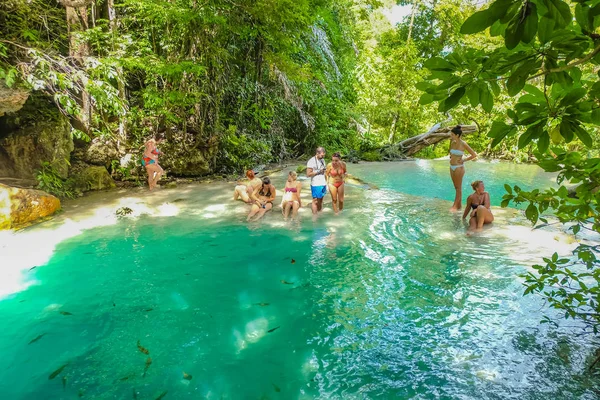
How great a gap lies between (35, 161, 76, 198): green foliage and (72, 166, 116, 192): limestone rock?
28cm

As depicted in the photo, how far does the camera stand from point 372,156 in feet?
56.6

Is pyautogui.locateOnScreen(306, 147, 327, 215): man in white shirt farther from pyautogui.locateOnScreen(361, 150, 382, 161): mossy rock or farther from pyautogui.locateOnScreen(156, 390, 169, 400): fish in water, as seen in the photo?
pyautogui.locateOnScreen(361, 150, 382, 161): mossy rock

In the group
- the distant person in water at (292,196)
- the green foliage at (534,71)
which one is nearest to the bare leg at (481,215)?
the distant person in water at (292,196)

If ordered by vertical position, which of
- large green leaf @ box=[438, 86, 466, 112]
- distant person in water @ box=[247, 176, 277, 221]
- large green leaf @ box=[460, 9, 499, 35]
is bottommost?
distant person in water @ box=[247, 176, 277, 221]

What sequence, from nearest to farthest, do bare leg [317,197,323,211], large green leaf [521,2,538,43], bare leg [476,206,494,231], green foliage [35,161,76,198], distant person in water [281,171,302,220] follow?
large green leaf [521,2,538,43] → bare leg [476,206,494,231] → distant person in water [281,171,302,220] → bare leg [317,197,323,211] → green foliage [35,161,76,198]

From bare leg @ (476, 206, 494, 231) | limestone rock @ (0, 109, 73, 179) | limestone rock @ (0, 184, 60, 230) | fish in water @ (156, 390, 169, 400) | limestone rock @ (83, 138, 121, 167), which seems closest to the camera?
fish in water @ (156, 390, 169, 400)

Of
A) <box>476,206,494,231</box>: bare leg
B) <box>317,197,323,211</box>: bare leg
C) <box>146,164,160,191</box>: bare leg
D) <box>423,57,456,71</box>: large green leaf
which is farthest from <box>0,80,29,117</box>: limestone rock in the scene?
<box>476,206,494,231</box>: bare leg

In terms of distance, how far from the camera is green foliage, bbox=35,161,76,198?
823cm

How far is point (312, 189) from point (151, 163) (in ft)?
16.3

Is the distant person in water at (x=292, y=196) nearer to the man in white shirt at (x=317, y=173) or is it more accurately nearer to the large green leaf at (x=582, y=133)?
the man in white shirt at (x=317, y=173)

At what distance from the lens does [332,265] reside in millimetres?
5125

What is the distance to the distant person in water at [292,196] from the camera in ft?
23.8

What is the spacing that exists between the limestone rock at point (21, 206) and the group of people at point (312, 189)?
13.6 feet

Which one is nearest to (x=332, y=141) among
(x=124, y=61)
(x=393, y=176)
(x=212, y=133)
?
(x=393, y=176)
